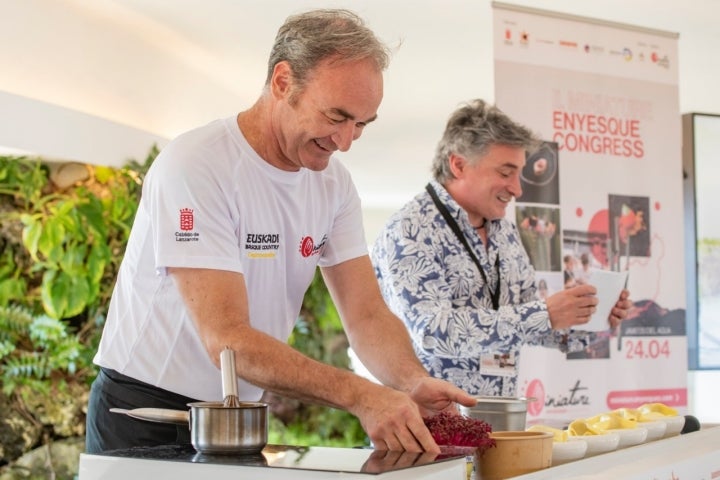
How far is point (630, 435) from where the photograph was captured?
1978 mm

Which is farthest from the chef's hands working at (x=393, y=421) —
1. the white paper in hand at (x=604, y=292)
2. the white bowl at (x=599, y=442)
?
the white paper in hand at (x=604, y=292)

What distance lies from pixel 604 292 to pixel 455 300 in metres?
0.43

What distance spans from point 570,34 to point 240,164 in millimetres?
2674

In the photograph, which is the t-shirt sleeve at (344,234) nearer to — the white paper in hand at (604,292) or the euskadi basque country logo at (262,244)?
the euskadi basque country logo at (262,244)

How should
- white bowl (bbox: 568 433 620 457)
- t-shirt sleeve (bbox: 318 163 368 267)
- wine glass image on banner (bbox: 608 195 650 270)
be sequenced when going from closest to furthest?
1. white bowl (bbox: 568 433 620 457)
2. t-shirt sleeve (bbox: 318 163 368 267)
3. wine glass image on banner (bbox: 608 195 650 270)

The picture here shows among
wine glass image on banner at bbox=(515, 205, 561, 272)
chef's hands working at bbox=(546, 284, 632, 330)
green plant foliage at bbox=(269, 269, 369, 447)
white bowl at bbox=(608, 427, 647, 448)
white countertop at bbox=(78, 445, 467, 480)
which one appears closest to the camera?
white countertop at bbox=(78, 445, 467, 480)

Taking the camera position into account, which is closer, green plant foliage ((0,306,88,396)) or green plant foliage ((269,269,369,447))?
green plant foliage ((0,306,88,396))

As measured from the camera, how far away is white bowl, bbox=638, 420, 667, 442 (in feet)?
6.81

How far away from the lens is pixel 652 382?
448 cm

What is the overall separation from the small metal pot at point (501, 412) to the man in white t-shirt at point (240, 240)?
0.03m

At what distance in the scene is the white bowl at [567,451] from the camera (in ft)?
5.74

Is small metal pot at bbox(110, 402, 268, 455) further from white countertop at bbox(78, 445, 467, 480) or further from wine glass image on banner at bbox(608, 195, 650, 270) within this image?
wine glass image on banner at bbox(608, 195, 650, 270)

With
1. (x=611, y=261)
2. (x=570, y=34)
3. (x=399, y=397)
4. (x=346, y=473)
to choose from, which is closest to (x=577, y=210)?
(x=611, y=261)

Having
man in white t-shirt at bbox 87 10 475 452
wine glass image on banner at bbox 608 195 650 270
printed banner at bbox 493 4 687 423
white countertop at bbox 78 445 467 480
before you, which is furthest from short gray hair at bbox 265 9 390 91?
wine glass image on banner at bbox 608 195 650 270
